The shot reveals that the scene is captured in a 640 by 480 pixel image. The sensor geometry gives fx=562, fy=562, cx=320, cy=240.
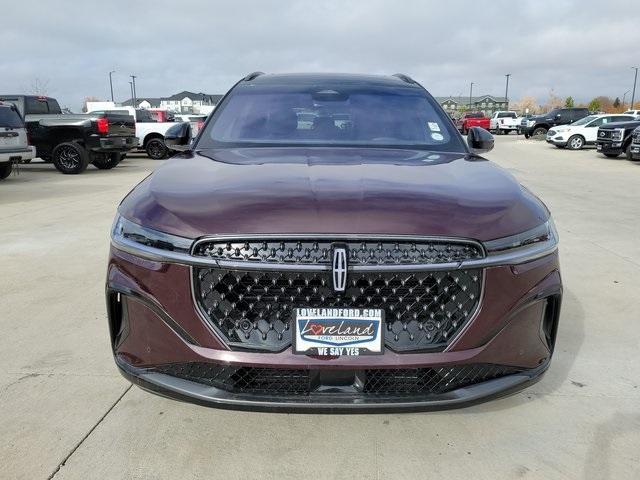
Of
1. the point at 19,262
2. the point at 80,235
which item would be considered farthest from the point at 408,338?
the point at 80,235

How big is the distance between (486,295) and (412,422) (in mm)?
904

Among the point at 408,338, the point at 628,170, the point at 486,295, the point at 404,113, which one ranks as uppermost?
the point at 404,113

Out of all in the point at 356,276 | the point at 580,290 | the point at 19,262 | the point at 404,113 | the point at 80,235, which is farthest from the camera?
the point at 80,235

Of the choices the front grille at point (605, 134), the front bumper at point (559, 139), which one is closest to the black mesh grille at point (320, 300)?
the front grille at point (605, 134)

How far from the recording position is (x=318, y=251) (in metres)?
2.03

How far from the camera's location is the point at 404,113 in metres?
3.64

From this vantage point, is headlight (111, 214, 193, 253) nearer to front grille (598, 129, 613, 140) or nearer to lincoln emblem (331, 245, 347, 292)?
lincoln emblem (331, 245, 347, 292)

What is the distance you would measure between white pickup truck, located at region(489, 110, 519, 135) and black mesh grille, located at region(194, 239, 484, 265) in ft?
146

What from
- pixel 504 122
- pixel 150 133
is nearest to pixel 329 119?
pixel 150 133

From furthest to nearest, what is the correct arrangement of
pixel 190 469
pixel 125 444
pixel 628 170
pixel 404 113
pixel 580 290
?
1. pixel 628 170
2. pixel 580 290
3. pixel 404 113
4. pixel 125 444
5. pixel 190 469

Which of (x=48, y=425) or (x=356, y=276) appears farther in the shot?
(x=48, y=425)

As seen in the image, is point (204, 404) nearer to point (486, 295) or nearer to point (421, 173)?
point (486, 295)

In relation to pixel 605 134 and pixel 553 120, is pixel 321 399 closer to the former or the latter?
pixel 605 134

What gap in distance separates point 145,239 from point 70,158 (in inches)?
532
